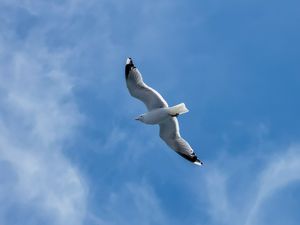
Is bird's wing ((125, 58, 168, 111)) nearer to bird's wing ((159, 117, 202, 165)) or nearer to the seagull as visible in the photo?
the seagull

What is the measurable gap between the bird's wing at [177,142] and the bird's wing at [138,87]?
151 cm

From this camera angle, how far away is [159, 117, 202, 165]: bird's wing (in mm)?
43406

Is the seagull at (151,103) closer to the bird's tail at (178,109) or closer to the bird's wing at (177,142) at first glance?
the bird's tail at (178,109)

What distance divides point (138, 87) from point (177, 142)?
345 centimetres

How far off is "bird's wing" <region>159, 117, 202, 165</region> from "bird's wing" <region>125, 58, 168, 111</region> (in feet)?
4.97

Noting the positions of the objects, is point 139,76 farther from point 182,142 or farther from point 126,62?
point 182,142

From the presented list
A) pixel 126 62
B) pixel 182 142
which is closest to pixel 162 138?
pixel 182 142

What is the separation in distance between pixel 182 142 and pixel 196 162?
45.7 inches

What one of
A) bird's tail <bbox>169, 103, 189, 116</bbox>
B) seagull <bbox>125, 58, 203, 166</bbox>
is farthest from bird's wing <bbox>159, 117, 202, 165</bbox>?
bird's tail <bbox>169, 103, 189, 116</bbox>

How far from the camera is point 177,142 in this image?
43625 mm

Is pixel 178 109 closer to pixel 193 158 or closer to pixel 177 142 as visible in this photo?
pixel 177 142

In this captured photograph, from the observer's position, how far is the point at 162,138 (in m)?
43.6

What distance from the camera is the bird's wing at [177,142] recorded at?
43406 millimetres

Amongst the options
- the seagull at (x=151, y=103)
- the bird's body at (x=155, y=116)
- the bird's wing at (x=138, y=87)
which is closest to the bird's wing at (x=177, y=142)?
the seagull at (x=151, y=103)
